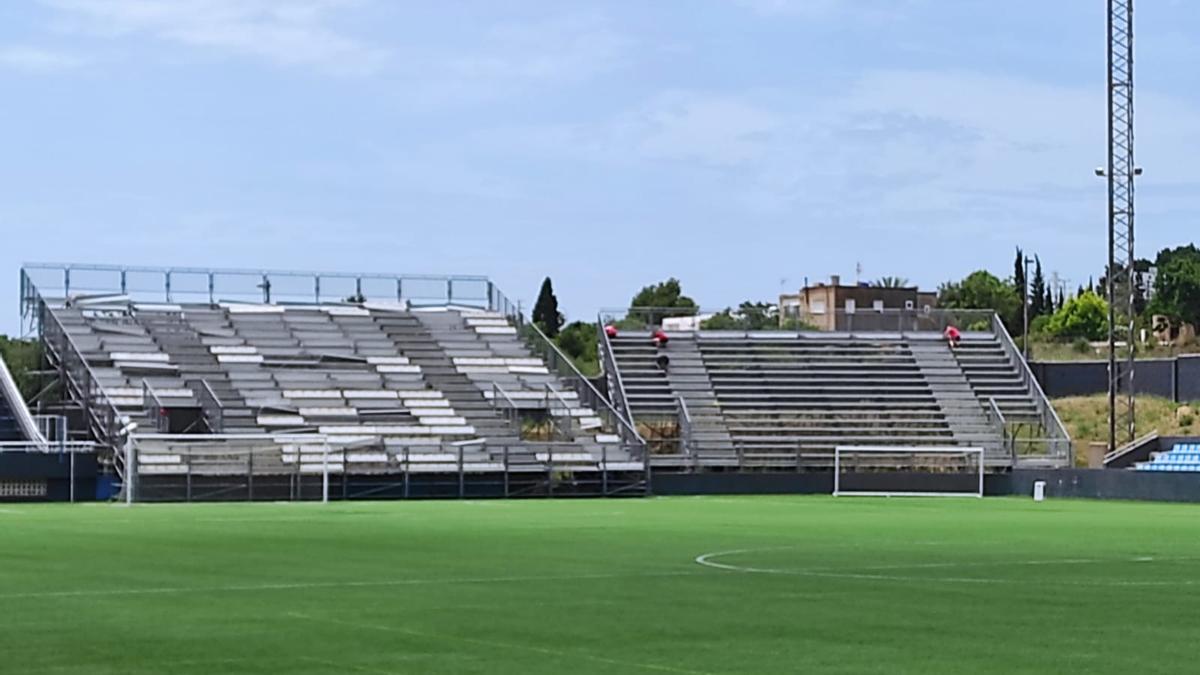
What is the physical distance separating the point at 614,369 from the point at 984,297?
73.4 m

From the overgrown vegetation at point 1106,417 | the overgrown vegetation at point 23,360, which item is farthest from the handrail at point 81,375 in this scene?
the overgrown vegetation at point 1106,417

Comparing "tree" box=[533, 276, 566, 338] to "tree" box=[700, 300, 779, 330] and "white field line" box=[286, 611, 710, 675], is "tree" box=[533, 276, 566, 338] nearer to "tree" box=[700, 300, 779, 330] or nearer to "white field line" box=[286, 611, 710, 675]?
"tree" box=[700, 300, 779, 330]

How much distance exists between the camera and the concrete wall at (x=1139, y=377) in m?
70.9

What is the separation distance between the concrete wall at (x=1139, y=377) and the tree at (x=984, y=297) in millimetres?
56497

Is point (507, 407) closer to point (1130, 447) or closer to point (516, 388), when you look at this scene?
point (516, 388)

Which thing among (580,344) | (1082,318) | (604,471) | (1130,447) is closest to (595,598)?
(604,471)

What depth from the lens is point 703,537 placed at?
29609 mm

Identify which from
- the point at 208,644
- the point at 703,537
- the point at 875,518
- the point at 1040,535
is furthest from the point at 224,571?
the point at 875,518

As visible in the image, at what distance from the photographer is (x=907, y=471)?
2350 inches

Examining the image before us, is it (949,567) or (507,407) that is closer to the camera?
(949,567)

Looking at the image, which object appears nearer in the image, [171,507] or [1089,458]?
[171,507]

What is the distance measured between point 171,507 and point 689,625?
32269 mm

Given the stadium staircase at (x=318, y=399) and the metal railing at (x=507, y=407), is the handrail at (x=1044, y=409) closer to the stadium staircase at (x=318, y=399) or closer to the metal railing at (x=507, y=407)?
the stadium staircase at (x=318, y=399)

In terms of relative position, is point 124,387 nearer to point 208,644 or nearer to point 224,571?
point 224,571
